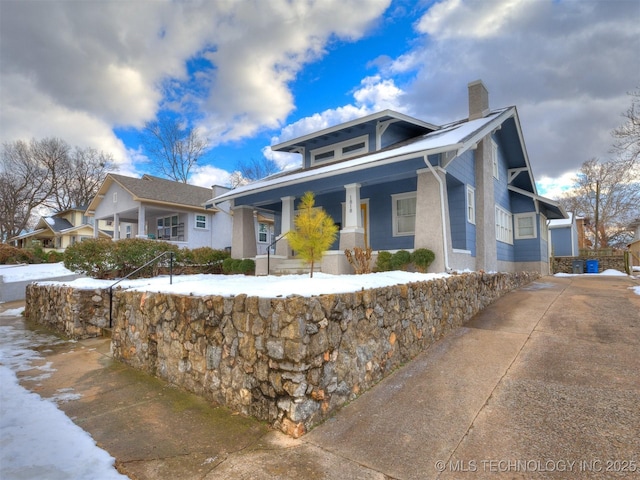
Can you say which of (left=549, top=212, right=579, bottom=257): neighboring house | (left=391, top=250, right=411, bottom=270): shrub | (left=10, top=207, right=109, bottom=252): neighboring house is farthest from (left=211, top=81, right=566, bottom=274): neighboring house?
(left=10, top=207, right=109, bottom=252): neighboring house

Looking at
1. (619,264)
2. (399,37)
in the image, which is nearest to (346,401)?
(399,37)

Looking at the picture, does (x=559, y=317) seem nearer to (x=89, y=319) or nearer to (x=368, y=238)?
(x=368, y=238)

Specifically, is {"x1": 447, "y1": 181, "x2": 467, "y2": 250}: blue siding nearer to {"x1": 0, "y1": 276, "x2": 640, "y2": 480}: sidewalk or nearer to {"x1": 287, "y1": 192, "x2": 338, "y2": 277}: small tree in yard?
{"x1": 287, "y1": 192, "x2": 338, "y2": 277}: small tree in yard

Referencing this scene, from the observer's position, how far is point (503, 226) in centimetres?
1383

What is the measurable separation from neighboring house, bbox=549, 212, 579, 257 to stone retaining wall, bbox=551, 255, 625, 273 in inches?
138

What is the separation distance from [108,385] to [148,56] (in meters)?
10.4

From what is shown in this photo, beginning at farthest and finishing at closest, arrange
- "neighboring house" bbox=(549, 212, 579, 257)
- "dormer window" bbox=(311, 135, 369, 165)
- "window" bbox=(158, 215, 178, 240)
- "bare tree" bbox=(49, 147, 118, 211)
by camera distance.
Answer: "bare tree" bbox=(49, 147, 118, 211) → "neighboring house" bbox=(549, 212, 579, 257) → "window" bbox=(158, 215, 178, 240) → "dormer window" bbox=(311, 135, 369, 165)

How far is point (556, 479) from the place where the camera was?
234cm

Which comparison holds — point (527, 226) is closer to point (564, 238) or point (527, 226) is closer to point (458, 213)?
point (458, 213)

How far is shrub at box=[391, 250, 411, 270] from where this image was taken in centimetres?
855

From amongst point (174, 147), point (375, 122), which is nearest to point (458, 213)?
point (375, 122)

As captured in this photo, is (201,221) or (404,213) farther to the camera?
(201,221)

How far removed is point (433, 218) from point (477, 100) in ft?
22.5

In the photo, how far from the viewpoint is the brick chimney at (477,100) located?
40.8 feet
